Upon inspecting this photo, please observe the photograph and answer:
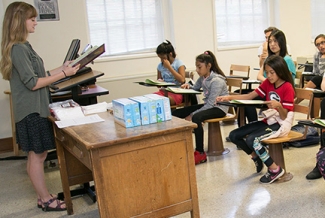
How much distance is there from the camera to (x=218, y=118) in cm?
388

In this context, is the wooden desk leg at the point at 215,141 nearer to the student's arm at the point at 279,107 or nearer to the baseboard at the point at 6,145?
the student's arm at the point at 279,107

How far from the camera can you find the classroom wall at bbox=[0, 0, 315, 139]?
500cm

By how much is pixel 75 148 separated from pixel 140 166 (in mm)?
432

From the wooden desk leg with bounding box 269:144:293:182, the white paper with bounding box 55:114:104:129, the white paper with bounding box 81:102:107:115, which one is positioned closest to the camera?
the white paper with bounding box 55:114:104:129

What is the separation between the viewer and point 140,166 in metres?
2.07

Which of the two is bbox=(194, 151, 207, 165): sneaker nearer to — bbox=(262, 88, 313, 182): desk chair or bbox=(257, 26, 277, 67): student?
bbox=(262, 88, 313, 182): desk chair

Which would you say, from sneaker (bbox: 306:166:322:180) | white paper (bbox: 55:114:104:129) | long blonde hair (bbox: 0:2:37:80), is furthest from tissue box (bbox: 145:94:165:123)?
sneaker (bbox: 306:166:322:180)

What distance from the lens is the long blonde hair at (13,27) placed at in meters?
2.62

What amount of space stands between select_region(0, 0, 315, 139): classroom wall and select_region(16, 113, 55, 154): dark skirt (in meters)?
2.29

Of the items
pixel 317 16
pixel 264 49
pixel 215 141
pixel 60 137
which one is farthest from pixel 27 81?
pixel 317 16

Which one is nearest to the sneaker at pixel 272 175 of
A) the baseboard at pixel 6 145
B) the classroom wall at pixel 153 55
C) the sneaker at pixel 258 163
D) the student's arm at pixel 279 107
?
the sneaker at pixel 258 163

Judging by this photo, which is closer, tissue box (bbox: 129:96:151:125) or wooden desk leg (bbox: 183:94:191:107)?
tissue box (bbox: 129:96:151:125)

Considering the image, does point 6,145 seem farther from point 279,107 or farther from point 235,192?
point 279,107

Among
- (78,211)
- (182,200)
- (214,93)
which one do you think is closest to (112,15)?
(214,93)
